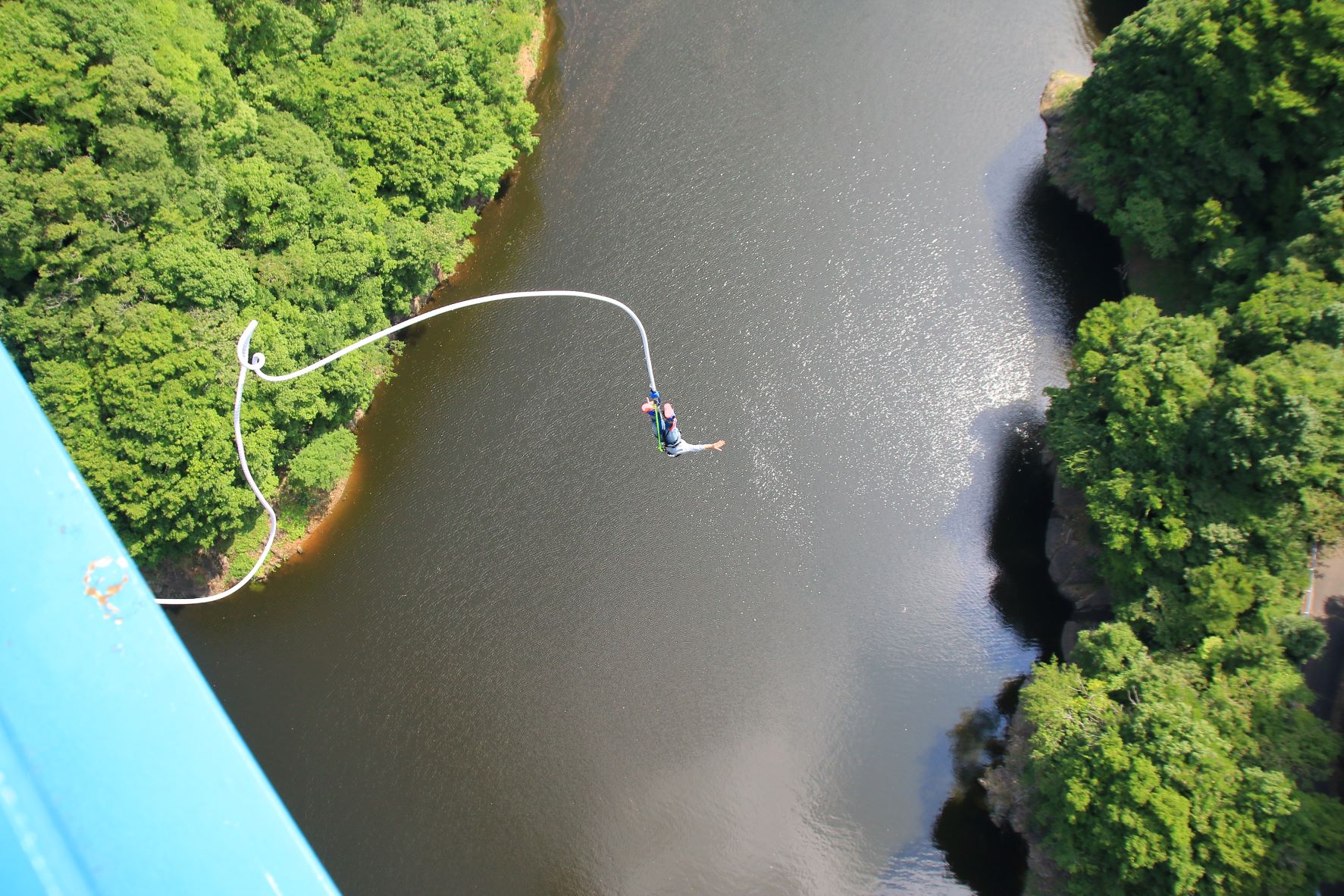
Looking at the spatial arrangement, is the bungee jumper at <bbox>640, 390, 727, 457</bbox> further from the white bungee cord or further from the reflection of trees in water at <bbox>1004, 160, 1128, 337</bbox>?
the reflection of trees in water at <bbox>1004, 160, 1128, 337</bbox>

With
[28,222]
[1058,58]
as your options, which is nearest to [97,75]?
[28,222]

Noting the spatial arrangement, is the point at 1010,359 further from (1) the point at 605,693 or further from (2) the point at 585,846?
(2) the point at 585,846

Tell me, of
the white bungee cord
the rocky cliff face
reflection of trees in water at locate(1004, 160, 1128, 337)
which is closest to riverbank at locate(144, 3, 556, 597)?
the white bungee cord

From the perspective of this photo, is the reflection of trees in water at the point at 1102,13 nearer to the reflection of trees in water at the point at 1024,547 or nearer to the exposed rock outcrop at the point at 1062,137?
the exposed rock outcrop at the point at 1062,137

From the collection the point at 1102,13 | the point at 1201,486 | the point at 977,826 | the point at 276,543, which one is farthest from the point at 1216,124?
the point at 276,543

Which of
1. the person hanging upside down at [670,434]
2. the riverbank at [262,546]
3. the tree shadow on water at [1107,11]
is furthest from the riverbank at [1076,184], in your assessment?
the riverbank at [262,546]

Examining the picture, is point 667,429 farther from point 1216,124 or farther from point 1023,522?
point 1216,124
